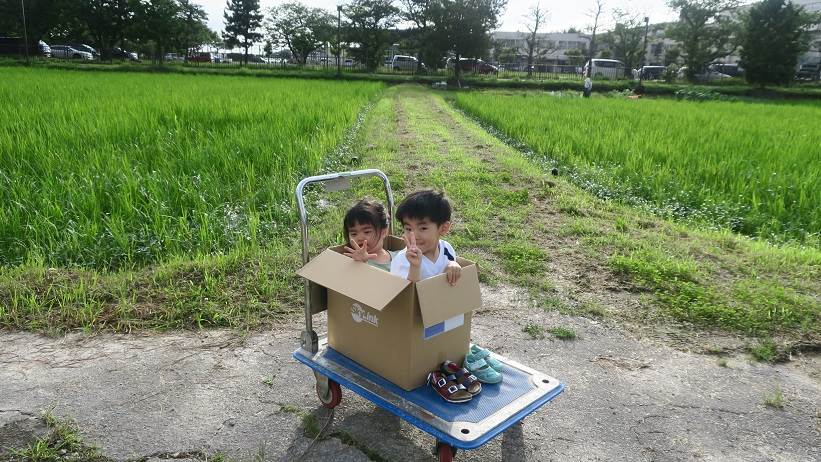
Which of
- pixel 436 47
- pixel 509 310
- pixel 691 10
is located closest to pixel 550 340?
pixel 509 310

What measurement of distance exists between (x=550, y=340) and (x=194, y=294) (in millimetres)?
2024

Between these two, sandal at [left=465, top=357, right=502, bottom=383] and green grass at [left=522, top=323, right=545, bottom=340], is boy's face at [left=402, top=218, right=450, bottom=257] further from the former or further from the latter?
green grass at [left=522, top=323, right=545, bottom=340]

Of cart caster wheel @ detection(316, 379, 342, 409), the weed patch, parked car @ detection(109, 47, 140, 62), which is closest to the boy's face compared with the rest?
cart caster wheel @ detection(316, 379, 342, 409)

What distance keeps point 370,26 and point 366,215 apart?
35.1m

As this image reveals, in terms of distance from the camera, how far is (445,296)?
6.54ft

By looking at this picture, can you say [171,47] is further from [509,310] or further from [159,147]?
[509,310]

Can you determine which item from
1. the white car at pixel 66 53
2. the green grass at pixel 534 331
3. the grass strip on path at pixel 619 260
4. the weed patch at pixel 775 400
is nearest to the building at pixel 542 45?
the white car at pixel 66 53

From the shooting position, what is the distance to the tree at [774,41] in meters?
29.5

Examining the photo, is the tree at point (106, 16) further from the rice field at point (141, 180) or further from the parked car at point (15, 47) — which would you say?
the rice field at point (141, 180)

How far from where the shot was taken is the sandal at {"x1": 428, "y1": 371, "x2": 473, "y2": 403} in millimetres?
1973

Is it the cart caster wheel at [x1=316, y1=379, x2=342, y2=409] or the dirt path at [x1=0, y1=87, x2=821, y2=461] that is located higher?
the cart caster wheel at [x1=316, y1=379, x2=342, y2=409]

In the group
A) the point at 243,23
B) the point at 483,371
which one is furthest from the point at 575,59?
the point at 483,371

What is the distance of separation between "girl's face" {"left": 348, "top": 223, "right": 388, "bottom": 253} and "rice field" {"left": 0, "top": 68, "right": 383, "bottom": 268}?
1.78 meters

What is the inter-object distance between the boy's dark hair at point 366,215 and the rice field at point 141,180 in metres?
1.78
